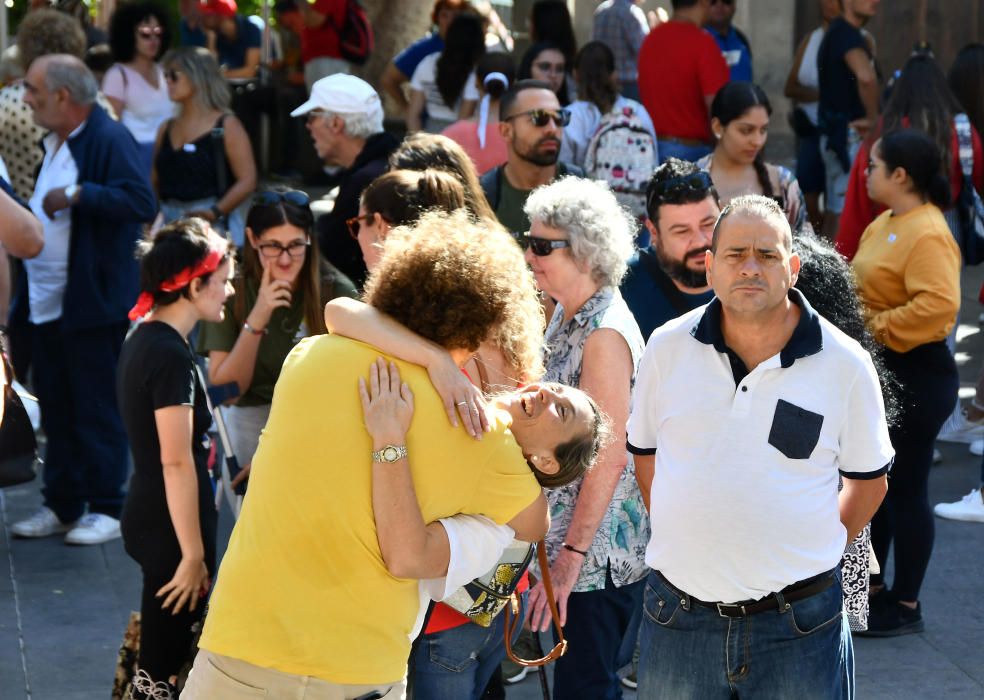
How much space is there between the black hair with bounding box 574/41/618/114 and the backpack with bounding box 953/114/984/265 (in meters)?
2.05

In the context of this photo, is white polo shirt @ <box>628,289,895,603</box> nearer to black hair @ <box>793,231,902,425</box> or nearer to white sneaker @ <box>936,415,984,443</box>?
black hair @ <box>793,231,902,425</box>

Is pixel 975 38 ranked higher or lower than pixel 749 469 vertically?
lower

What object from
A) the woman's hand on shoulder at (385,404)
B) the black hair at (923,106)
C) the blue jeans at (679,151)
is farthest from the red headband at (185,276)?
the blue jeans at (679,151)

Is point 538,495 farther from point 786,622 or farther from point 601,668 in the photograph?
point 601,668

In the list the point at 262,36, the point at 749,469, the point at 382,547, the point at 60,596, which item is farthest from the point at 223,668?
the point at 262,36

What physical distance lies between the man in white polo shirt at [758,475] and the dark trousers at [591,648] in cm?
63

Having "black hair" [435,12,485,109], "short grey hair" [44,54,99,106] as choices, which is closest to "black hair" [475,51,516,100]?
"black hair" [435,12,485,109]

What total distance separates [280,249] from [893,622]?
276cm

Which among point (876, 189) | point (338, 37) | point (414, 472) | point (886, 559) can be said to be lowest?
point (886, 559)

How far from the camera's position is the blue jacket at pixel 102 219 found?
21.3 ft

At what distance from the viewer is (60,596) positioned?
592 centimetres

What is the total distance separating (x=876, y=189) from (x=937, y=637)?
5.76ft

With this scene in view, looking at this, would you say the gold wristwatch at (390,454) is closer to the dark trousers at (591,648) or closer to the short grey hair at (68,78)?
the dark trousers at (591,648)

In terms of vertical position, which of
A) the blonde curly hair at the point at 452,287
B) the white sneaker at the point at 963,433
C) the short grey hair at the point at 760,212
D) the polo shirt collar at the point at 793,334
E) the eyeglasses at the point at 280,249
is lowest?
the white sneaker at the point at 963,433
